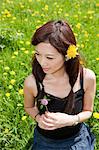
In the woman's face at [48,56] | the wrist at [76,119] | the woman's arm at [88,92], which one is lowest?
the wrist at [76,119]

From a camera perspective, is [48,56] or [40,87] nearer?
[48,56]

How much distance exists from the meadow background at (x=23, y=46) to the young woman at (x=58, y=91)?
10.5 inches

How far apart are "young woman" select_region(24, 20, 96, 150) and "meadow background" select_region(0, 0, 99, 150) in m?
0.27

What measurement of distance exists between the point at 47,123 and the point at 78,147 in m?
0.36

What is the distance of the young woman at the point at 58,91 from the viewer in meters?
2.15

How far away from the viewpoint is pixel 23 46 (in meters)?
4.03

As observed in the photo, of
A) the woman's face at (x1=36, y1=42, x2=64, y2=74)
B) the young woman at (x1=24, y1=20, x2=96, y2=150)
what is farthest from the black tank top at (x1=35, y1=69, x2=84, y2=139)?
the woman's face at (x1=36, y1=42, x2=64, y2=74)

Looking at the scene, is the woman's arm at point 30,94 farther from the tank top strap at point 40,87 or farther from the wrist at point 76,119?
the wrist at point 76,119

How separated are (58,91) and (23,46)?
5.47 ft

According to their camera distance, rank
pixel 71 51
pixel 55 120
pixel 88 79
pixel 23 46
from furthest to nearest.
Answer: pixel 23 46 < pixel 88 79 < pixel 55 120 < pixel 71 51

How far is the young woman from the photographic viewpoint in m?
2.15

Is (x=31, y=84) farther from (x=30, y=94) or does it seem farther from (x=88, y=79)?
(x=88, y=79)

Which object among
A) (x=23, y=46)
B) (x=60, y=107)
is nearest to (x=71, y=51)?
(x=60, y=107)

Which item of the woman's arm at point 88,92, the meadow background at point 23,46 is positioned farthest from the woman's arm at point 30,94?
the meadow background at point 23,46
